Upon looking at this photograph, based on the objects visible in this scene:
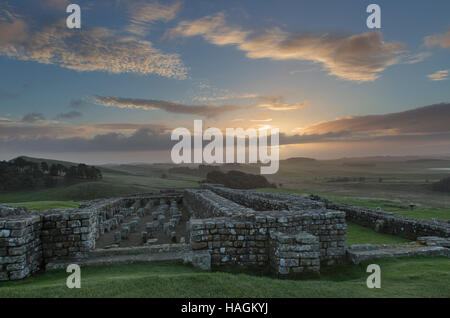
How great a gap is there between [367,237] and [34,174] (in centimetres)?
6942

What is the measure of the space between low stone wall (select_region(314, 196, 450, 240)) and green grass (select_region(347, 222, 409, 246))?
0.36 meters

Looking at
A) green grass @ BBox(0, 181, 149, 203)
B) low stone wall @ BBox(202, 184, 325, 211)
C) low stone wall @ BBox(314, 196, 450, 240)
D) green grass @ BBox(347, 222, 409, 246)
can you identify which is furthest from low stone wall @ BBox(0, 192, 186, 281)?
green grass @ BBox(0, 181, 149, 203)

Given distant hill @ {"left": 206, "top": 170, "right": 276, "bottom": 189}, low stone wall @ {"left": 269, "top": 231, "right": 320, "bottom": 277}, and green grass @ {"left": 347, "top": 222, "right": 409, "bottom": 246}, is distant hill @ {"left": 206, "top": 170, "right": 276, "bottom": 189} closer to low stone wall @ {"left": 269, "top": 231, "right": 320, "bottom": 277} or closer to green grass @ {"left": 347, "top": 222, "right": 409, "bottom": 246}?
green grass @ {"left": 347, "top": 222, "right": 409, "bottom": 246}

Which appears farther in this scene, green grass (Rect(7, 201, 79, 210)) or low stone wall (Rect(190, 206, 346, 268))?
green grass (Rect(7, 201, 79, 210))

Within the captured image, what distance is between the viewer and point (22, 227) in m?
6.76

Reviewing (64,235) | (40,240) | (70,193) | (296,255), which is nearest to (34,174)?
(70,193)

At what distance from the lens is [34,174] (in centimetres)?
6069

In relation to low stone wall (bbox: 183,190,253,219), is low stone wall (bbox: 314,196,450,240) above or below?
below

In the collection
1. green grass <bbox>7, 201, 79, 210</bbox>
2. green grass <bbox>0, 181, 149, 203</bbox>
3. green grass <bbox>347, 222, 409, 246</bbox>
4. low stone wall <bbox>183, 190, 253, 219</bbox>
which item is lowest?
green grass <bbox>0, 181, 149, 203</bbox>

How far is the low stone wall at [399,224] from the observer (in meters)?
11.4

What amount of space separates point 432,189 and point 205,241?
57749mm

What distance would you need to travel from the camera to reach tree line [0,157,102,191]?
54916 mm
